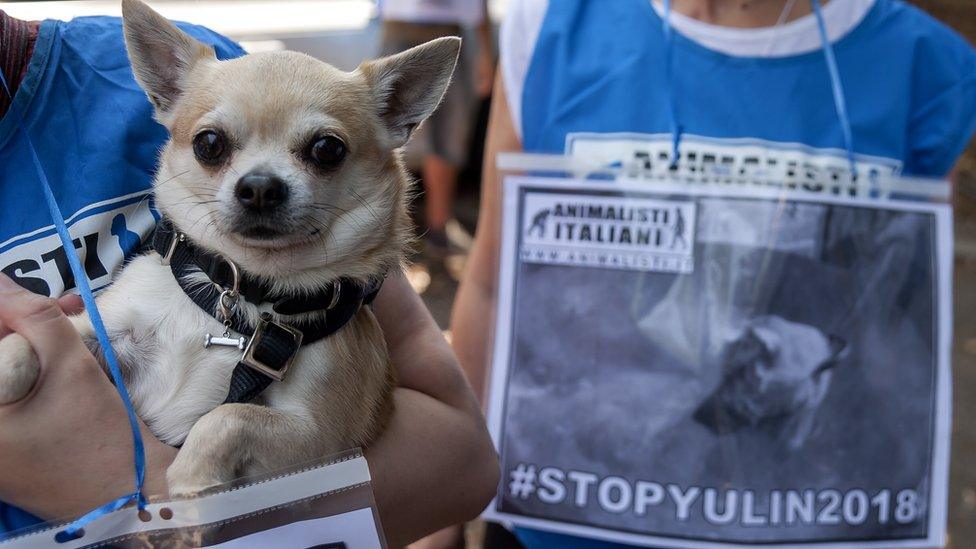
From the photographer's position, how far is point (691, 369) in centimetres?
175

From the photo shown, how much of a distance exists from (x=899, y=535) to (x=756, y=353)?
0.46 meters

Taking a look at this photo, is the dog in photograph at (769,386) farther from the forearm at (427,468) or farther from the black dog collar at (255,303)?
the black dog collar at (255,303)

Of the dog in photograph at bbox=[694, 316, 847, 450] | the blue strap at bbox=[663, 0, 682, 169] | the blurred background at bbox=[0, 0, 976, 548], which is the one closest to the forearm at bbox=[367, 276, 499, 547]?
the dog in photograph at bbox=[694, 316, 847, 450]

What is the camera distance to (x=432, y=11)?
5863mm

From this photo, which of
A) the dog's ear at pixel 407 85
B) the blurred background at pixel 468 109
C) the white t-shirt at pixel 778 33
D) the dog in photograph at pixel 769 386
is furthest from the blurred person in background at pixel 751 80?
the blurred background at pixel 468 109

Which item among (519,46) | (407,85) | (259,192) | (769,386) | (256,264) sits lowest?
(769,386)

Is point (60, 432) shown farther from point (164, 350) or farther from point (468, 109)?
point (468, 109)

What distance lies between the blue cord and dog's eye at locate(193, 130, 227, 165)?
119cm

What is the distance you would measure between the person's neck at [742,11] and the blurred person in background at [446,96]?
401cm

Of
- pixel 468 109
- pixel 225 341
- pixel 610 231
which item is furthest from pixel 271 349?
pixel 468 109

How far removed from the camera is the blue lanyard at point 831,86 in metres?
1.81

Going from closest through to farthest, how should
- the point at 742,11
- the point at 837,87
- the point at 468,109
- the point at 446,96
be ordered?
the point at 837,87 → the point at 742,11 → the point at 446,96 → the point at 468,109

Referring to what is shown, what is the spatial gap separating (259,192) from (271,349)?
0.29 meters

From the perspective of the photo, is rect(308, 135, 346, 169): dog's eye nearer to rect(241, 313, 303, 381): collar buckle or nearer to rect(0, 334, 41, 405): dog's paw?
rect(241, 313, 303, 381): collar buckle
